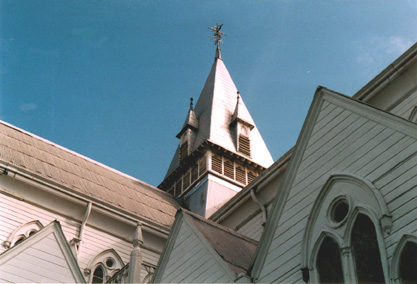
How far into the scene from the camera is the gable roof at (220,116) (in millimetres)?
32219

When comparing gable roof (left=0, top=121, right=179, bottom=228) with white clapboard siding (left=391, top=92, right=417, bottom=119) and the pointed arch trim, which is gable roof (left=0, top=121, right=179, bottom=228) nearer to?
white clapboard siding (left=391, top=92, right=417, bottom=119)

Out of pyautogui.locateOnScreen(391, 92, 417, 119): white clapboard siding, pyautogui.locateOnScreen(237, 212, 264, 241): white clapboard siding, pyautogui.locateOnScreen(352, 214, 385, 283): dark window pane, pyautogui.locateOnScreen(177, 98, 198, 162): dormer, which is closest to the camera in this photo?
pyautogui.locateOnScreen(352, 214, 385, 283): dark window pane

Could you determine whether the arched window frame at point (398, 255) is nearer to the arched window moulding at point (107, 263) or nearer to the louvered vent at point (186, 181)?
the arched window moulding at point (107, 263)

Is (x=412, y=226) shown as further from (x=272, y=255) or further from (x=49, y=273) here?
(x=49, y=273)

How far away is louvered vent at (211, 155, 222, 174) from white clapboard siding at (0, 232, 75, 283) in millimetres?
16224

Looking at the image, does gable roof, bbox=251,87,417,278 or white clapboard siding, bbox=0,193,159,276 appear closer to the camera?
gable roof, bbox=251,87,417,278

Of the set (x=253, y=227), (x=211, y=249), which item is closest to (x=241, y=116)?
(x=253, y=227)

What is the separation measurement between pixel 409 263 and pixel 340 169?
1.98m

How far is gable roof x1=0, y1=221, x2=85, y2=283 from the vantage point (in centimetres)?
1330

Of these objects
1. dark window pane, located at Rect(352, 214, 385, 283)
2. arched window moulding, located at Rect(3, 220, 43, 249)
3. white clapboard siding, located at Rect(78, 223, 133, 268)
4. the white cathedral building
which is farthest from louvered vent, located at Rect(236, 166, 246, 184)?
dark window pane, located at Rect(352, 214, 385, 283)

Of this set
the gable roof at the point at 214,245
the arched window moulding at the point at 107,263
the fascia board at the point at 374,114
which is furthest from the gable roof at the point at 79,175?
the fascia board at the point at 374,114

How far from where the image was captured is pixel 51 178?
72.3ft

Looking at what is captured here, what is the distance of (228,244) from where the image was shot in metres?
12.1

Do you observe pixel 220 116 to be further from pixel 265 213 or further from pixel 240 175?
pixel 265 213
